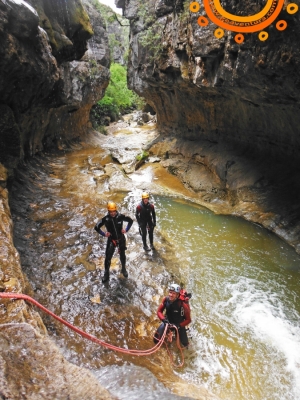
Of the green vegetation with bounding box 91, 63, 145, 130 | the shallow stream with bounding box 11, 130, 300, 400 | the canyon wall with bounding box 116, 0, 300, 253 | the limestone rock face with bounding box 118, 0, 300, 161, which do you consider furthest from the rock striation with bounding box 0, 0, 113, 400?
the green vegetation with bounding box 91, 63, 145, 130

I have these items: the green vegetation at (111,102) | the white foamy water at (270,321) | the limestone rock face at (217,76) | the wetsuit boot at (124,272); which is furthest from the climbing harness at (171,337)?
the green vegetation at (111,102)

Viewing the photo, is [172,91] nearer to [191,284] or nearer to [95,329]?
[191,284]

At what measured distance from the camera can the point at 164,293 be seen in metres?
6.75

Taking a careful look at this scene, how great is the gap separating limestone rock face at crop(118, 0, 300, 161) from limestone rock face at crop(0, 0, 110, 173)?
13.2 ft

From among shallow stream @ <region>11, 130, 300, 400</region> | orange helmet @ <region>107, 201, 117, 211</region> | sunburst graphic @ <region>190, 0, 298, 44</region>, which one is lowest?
shallow stream @ <region>11, 130, 300, 400</region>

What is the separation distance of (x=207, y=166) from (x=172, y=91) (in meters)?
6.04

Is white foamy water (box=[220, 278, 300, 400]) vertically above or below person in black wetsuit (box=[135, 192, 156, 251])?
below

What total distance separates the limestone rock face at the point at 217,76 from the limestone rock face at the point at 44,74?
4.02 meters

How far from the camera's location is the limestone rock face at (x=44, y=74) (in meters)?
8.10

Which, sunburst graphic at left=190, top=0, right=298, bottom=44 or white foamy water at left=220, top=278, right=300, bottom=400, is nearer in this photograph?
white foamy water at left=220, top=278, right=300, bottom=400

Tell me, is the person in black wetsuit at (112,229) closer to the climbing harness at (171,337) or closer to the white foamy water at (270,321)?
the climbing harness at (171,337)

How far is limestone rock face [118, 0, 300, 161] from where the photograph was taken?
7.48m

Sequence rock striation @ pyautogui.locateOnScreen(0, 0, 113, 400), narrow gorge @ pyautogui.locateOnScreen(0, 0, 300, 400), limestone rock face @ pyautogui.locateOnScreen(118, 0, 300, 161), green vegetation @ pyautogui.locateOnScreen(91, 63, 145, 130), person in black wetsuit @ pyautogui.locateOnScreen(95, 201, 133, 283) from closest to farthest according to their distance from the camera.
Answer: rock striation @ pyautogui.locateOnScreen(0, 0, 113, 400) → narrow gorge @ pyautogui.locateOnScreen(0, 0, 300, 400) → person in black wetsuit @ pyautogui.locateOnScreen(95, 201, 133, 283) → limestone rock face @ pyautogui.locateOnScreen(118, 0, 300, 161) → green vegetation @ pyautogui.locateOnScreen(91, 63, 145, 130)

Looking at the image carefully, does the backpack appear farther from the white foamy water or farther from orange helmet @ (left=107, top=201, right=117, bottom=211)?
orange helmet @ (left=107, top=201, right=117, bottom=211)
